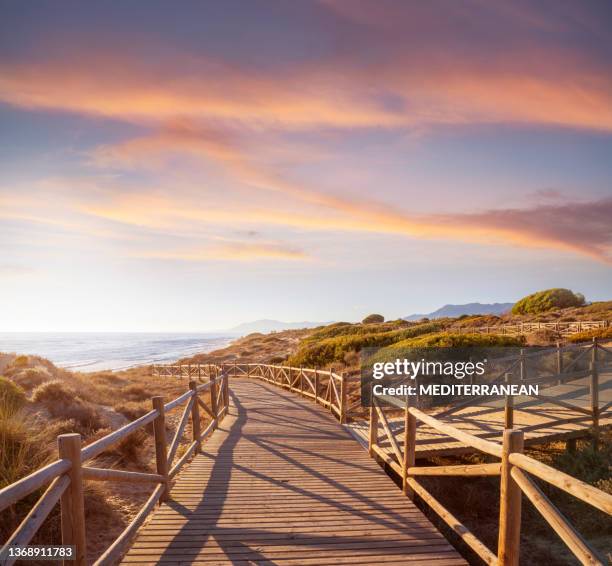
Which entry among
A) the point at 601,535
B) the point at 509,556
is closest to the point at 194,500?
the point at 509,556

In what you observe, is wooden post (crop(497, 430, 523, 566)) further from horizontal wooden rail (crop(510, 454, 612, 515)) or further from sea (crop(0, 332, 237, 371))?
sea (crop(0, 332, 237, 371))

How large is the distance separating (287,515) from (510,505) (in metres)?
2.62

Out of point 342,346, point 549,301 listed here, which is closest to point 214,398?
point 342,346

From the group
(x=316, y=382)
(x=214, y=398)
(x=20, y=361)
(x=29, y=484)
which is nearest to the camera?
(x=29, y=484)

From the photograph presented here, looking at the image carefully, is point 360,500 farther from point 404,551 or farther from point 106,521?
point 106,521

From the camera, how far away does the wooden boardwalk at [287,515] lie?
13.1ft

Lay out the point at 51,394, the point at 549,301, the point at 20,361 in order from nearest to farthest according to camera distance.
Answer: the point at 51,394
the point at 20,361
the point at 549,301

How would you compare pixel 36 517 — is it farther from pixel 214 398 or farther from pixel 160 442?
pixel 214 398

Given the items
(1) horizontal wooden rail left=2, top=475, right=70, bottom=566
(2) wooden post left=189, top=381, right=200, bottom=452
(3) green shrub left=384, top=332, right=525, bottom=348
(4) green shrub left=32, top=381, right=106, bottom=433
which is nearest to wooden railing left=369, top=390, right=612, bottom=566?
(1) horizontal wooden rail left=2, top=475, right=70, bottom=566

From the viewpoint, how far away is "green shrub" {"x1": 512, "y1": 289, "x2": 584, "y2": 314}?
143 feet

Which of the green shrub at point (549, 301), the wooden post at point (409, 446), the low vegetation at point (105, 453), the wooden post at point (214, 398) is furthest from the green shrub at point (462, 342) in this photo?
the green shrub at point (549, 301)

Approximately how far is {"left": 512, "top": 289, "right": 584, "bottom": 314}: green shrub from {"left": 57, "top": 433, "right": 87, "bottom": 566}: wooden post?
1866 inches

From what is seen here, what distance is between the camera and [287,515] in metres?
4.87

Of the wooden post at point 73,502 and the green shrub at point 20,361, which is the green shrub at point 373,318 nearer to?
the green shrub at point 20,361
